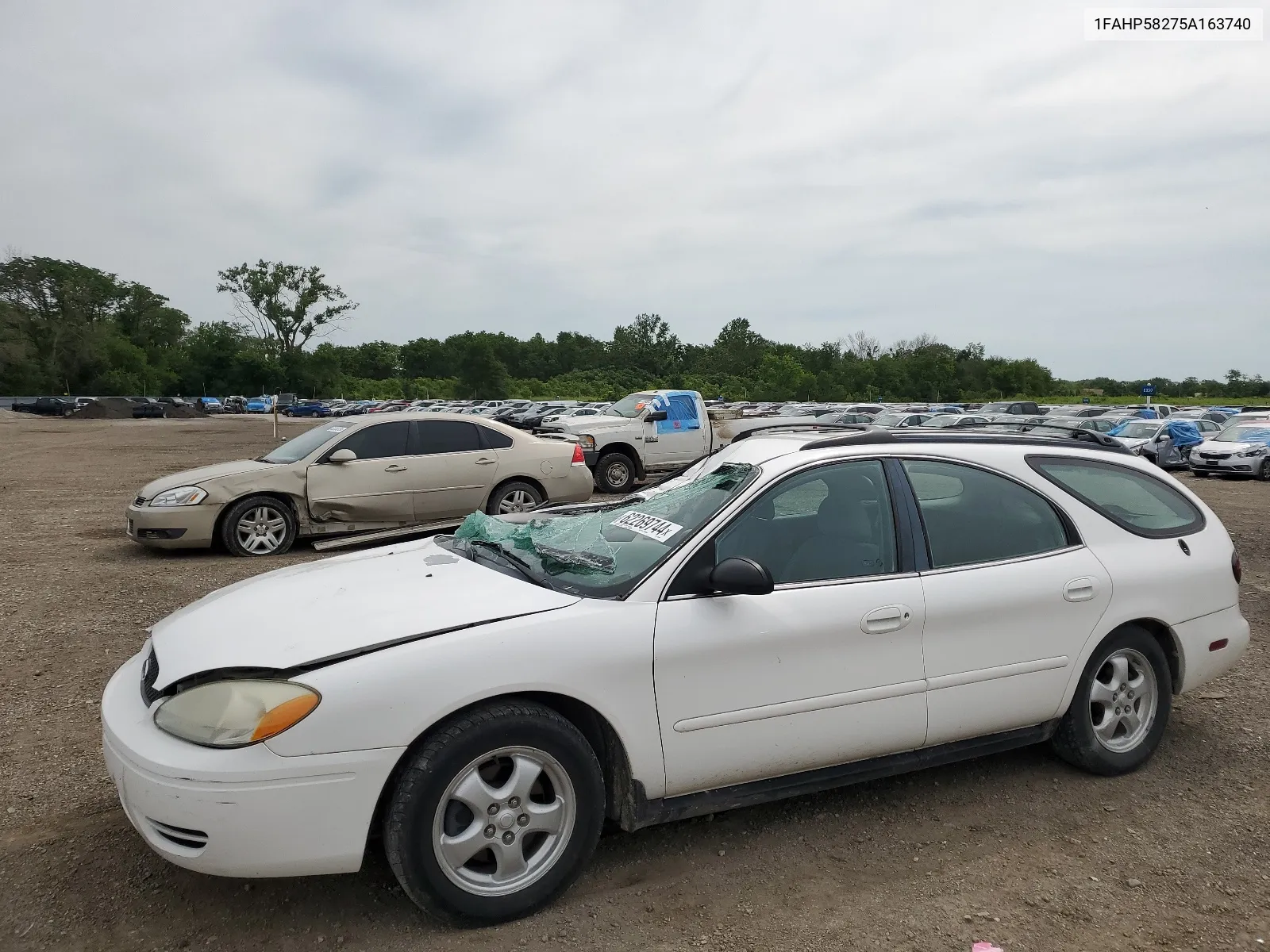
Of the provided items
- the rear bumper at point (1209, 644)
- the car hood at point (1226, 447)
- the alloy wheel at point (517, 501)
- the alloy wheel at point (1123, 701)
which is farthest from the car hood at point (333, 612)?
the car hood at point (1226, 447)

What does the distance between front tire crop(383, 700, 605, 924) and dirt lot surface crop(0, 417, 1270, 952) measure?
12 centimetres

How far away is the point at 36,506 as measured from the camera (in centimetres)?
1280

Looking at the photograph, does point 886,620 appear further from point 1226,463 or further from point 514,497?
point 1226,463

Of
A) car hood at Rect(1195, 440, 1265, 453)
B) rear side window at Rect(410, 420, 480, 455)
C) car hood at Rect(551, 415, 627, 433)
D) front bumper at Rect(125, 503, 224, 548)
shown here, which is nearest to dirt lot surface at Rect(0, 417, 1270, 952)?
front bumper at Rect(125, 503, 224, 548)

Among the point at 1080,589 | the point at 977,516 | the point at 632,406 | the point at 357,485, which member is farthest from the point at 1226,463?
the point at 977,516

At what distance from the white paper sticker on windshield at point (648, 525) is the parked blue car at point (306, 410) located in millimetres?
73097

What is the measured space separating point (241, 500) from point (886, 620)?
731 centimetres

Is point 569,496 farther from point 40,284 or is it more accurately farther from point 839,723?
point 40,284

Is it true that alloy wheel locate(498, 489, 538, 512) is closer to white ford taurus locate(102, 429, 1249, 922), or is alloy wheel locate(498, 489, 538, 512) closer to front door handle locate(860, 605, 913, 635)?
white ford taurus locate(102, 429, 1249, 922)

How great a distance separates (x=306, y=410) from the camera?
74.6 meters

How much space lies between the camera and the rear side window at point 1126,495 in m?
3.98

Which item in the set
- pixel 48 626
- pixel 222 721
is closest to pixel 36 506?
pixel 48 626

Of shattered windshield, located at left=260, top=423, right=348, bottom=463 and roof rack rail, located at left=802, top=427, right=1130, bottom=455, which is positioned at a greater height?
roof rack rail, located at left=802, top=427, right=1130, bottom=455

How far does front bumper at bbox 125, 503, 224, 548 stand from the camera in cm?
845
